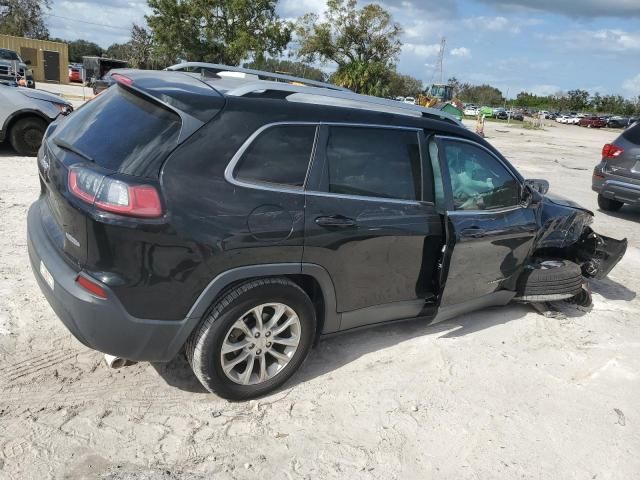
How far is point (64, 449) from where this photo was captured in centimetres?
266

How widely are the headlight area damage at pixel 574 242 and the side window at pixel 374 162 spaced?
168 cm

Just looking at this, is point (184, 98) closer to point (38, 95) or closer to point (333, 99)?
point (333, 99)

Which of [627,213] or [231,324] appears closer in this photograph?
[231,324]

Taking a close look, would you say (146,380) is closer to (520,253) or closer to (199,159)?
(199,159)

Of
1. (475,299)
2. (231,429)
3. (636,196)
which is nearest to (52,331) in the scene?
(231,429)

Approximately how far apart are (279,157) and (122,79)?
107 cm

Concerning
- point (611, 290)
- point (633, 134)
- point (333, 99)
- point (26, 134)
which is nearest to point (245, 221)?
point (333, 99)

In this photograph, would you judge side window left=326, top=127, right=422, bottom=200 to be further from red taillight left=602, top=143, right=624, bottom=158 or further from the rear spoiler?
red taillight left=602, top=143, right=624, bottom=158

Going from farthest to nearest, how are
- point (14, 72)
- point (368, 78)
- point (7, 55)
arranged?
point (368, 78) → point (7, 55) → point (14, 72)

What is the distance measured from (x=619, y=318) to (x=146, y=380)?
4140mm

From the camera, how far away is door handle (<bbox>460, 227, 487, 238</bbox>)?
3773mm

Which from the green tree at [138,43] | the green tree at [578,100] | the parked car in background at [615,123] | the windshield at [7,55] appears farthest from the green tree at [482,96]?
the windshield at [7,55]

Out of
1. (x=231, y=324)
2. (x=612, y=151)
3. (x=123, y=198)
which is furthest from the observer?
(x=612, y=151)

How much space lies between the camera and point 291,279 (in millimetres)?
3162
